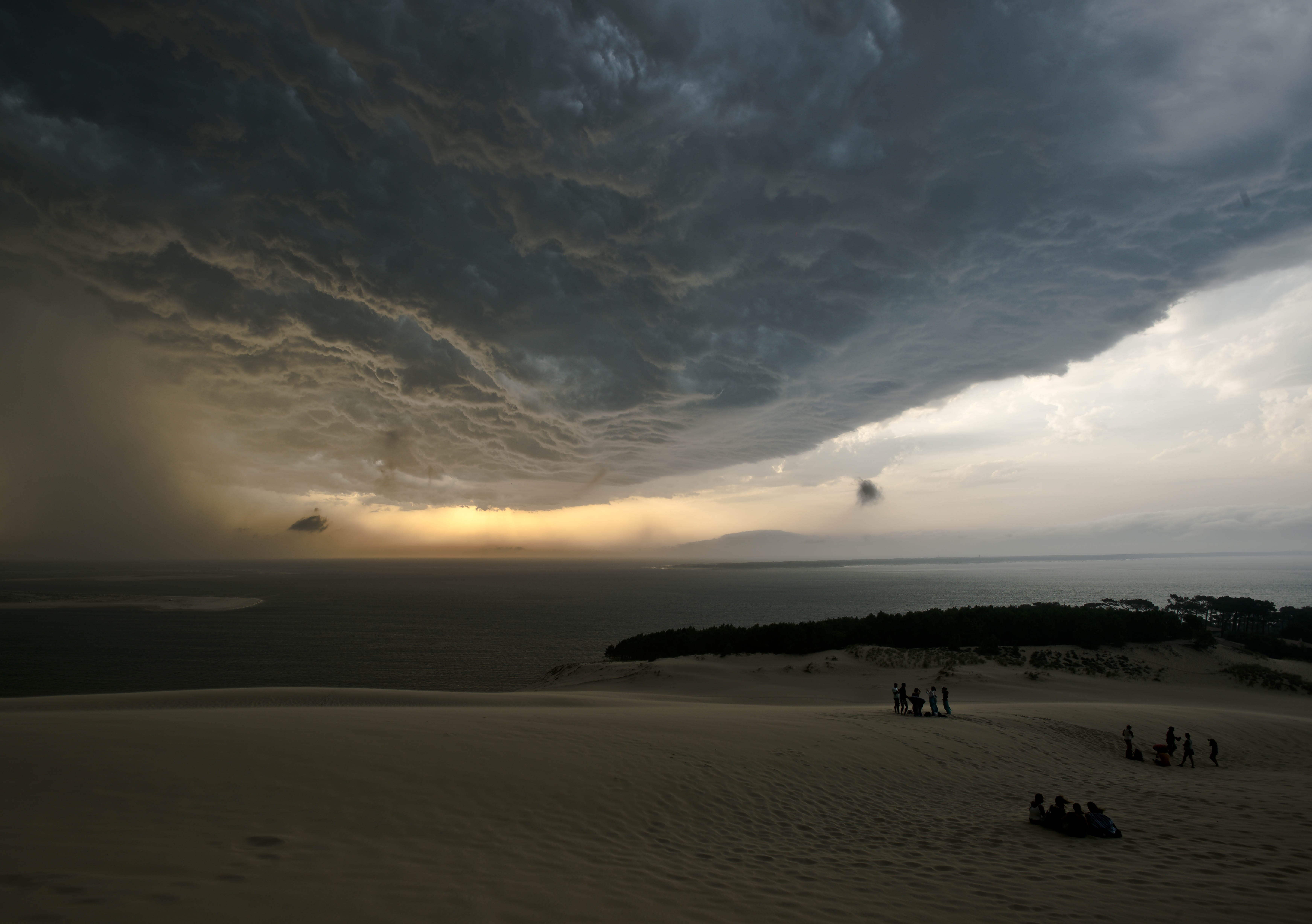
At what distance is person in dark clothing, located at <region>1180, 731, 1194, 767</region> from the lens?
14523mm

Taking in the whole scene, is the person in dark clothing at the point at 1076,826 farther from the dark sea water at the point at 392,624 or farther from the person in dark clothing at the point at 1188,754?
the dark sea water at the point at 392,624

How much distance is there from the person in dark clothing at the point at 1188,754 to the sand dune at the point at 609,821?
0.80 m

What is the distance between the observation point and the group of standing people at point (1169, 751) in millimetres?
14422

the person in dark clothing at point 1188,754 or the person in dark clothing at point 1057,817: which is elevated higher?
the person in dark clothing at point 1057,817

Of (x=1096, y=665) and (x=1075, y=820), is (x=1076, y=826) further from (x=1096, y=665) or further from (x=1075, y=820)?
(x=1096, y=665)

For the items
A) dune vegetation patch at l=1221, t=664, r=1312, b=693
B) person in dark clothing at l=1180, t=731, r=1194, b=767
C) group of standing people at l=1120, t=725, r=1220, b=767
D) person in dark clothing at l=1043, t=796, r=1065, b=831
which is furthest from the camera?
dune vegetation patch at l=1221, t=664, r=1312, b=693

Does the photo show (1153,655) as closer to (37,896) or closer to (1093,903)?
(1093,903)

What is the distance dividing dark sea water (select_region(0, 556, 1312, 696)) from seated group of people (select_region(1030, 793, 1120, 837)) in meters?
30.7

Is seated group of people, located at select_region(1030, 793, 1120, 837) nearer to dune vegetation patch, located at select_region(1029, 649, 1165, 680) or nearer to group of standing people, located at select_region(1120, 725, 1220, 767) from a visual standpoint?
group of standing people, located at select_region(1120, 725, 1220, 767)

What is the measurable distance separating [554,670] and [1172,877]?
34185mm

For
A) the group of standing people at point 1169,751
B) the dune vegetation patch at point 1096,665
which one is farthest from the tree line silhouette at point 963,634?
the group of standing people at point 1169,751

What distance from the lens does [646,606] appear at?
308 ft

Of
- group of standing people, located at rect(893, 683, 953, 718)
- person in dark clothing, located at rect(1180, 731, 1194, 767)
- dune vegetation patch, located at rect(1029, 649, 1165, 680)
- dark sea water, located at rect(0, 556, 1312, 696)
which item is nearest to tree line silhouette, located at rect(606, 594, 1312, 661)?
dune vegetation patch, located at rect(1029, 649, 1165, 680)

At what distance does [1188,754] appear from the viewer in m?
14.6
